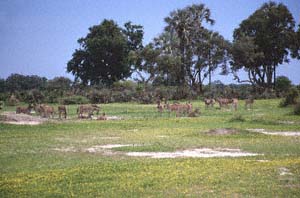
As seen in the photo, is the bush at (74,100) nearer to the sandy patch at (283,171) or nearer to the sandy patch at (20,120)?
the sandy patch at (20,120)

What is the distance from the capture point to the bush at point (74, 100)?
66031mm

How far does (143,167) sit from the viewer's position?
651 inches

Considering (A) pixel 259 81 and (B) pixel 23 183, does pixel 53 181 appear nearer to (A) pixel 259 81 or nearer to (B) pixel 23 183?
(B) pixel 23 183

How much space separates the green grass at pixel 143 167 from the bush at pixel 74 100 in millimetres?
36441

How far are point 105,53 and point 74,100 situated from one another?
34731mm

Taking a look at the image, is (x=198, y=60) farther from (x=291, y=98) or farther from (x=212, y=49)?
(x=291, y=98)

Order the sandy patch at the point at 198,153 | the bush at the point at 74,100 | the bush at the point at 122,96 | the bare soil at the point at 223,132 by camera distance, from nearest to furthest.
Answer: the sandy patch at the point at 198,153 → the bare soil at the point at 223,132 → the bush at the point at 74,100 → the bush at the point at 122,96

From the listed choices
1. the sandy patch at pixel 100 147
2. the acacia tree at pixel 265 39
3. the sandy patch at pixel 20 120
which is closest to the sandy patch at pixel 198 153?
the sandy patch at pixel 100 147

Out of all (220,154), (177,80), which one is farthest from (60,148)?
(177,80)

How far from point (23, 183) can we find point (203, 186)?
4.75 meters

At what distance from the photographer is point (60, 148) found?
22.4 metres

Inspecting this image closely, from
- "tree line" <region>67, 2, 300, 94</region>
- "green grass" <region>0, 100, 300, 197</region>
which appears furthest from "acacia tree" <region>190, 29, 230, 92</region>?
"green grass" <region>0, 100, 300, 197</region>

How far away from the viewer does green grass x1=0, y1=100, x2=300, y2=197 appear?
43.5 feet

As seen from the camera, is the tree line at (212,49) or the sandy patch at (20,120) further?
the tree line at (212,49)
